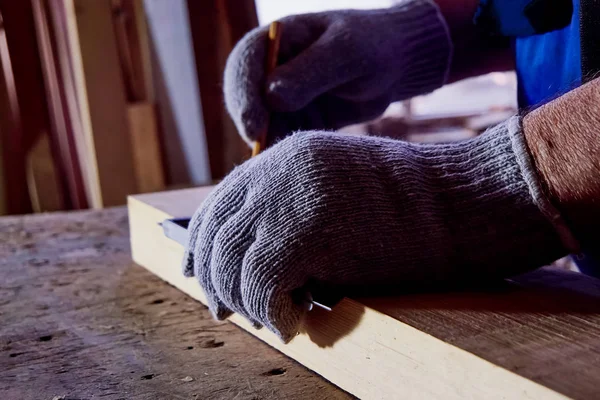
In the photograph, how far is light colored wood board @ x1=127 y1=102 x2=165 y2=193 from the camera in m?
2.55

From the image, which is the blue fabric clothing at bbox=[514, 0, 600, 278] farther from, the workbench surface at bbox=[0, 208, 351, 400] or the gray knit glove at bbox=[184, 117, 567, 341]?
the workbench surface at bbox=[0, 208, 351, 400]

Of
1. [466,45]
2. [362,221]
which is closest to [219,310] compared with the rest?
[362,221]

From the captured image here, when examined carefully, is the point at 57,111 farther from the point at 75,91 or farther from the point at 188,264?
the point at 188,264

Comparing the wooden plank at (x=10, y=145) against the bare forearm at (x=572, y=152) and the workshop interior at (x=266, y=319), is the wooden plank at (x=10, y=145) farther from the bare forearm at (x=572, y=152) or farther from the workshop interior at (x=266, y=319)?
the bare forearm at (x=572, y=152)

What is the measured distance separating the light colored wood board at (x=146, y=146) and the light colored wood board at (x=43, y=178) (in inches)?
12.9

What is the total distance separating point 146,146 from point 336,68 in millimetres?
1901

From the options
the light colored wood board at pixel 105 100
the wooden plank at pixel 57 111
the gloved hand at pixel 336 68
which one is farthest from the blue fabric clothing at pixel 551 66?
the wooden plank at pixel 57 111

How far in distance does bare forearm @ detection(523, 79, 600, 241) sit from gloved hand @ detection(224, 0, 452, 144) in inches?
→ 13.0

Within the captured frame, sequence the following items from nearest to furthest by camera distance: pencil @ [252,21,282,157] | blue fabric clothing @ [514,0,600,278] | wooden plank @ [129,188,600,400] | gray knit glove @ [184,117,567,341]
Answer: wooden plank @ [129,188,600,400]
gray knit glove @ [184,117,567,341]
blue fabric clothing @ [514,0,600,278]
pencil @ [252,21,282,157]

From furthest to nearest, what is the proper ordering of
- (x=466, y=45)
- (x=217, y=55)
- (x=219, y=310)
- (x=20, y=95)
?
(x=217, y=55) → (x=20, y=95) → (x=466, y=45) → (x=219, y=310)

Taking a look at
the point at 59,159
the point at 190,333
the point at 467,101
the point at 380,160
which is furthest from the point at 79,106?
the point at 467,101

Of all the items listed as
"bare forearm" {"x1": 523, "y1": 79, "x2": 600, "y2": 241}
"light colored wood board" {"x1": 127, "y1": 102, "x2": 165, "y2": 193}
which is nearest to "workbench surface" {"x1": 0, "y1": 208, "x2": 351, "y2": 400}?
"bare forearm" {"x1": 523, "y1": 79, "x2": 600, "y2": 241}

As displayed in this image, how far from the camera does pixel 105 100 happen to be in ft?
6.59

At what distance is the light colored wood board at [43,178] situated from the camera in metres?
2.31
